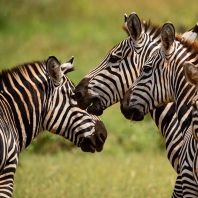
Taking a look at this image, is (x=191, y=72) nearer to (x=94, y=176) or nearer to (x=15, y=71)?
(x=15, y=71)

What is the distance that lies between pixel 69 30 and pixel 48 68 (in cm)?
2576

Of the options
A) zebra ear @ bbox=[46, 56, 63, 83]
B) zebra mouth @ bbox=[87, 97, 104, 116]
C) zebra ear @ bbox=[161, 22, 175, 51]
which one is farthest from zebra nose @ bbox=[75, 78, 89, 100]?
zebra ear @ bbox=[161, 22, 175, 51]

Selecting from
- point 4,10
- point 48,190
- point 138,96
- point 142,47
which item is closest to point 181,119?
point 138,96

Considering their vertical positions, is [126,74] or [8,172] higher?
[126,74]

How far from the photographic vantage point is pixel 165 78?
869 cm

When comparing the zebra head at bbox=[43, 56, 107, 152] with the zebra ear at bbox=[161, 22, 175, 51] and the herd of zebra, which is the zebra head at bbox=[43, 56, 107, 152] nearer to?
the herd of zebra

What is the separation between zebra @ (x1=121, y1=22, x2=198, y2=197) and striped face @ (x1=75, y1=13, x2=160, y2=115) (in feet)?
2.41

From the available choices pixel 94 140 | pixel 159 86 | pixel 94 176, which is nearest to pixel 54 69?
pixel 94 140

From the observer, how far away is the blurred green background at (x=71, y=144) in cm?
1288

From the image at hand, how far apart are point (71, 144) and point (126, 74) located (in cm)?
814

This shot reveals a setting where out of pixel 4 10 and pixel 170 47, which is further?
pixel 4 10

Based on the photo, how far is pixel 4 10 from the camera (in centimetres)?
3303

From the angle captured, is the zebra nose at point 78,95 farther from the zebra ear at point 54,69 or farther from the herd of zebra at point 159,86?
the zebra ear at point 54,69

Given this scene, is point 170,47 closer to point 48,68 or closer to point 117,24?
point 48,68
